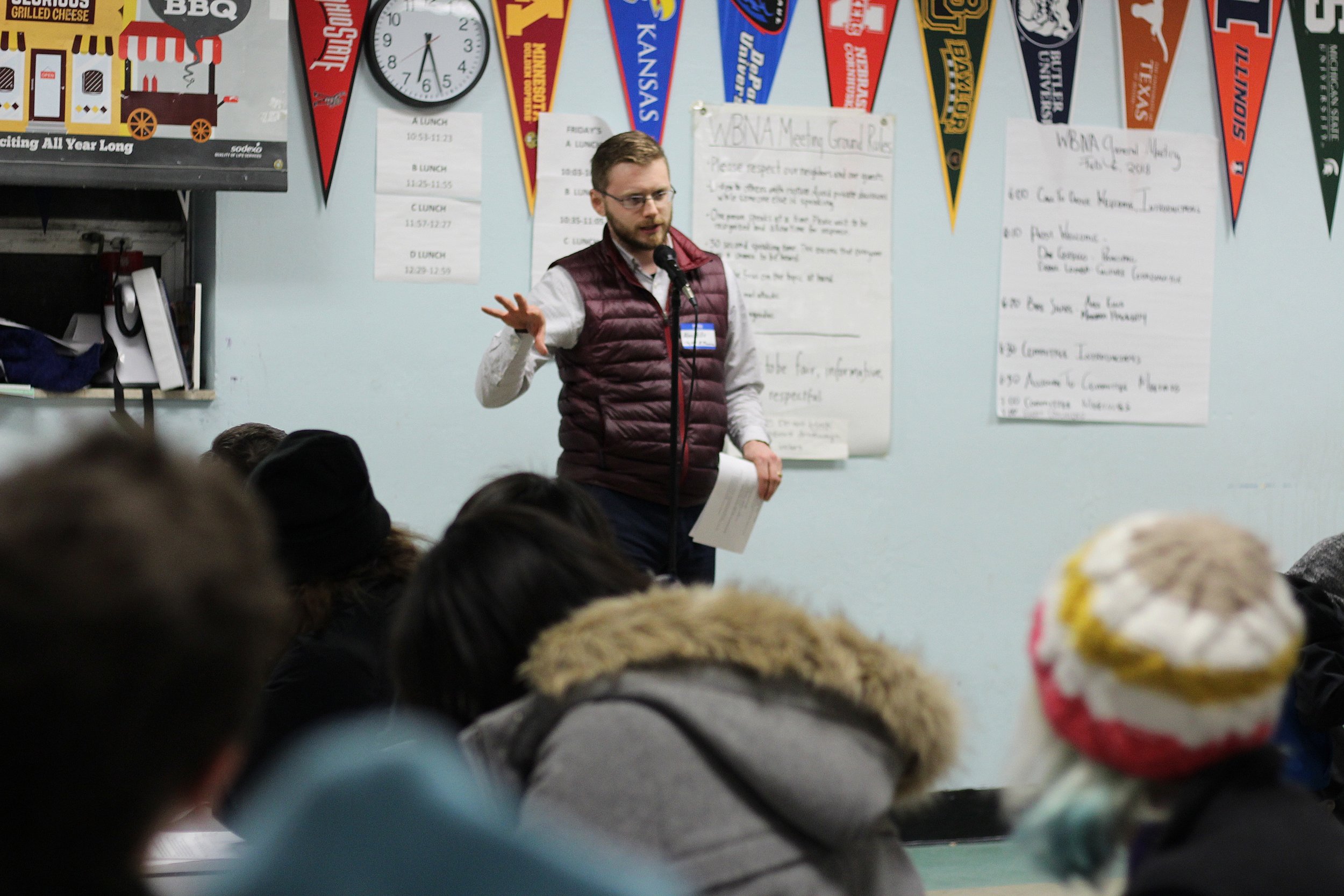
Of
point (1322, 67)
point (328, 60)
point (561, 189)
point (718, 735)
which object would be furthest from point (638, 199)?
point (1322, 67)

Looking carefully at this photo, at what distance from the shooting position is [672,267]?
2494 mm

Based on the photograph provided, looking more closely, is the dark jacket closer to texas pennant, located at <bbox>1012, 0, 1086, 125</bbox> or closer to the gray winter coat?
the gray winter coat

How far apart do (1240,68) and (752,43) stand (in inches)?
54.4

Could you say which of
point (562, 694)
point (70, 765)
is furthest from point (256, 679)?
point (562, 694)

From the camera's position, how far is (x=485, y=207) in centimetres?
321

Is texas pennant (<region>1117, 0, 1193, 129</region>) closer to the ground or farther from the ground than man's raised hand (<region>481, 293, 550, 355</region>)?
farther from the ground

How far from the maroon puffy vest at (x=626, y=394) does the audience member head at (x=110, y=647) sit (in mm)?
2181

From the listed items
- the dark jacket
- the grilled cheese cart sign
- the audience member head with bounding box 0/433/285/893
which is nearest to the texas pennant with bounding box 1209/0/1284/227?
the grilled cheese cart sign

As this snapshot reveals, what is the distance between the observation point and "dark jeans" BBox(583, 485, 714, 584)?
2.72m

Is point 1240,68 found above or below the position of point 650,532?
above

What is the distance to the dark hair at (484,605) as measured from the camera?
119 centimetres

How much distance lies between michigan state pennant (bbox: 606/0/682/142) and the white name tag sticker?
69cm

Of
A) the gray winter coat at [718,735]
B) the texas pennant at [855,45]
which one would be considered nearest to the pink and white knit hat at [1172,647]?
the gray winter coat at [718,735]

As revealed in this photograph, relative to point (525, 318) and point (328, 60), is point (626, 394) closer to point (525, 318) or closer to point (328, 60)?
point (525, 318)
